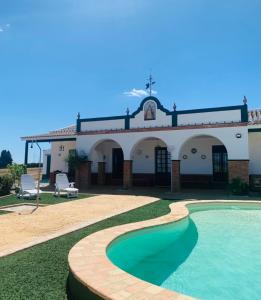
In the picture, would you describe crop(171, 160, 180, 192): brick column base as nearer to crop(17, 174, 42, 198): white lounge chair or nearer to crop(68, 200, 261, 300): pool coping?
crop(17, 174, 42, 198): white lounge chair

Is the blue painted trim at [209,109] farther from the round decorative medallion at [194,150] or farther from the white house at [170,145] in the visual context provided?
the round decorative medallion at [194,150]

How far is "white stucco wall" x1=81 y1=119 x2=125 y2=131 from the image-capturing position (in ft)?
63.1

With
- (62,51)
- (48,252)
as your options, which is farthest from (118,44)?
(48,252)

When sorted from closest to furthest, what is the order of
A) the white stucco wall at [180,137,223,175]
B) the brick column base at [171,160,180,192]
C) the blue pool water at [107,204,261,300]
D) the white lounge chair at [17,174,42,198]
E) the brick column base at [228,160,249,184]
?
the blue pool water at [107,204,261,300] → the white lounge chair at [17,174,42,198] → the brick column base at [228,160,249,184] → the brick column base at [171,160,180,192] → the white stucco wall at [180,137,223,175]

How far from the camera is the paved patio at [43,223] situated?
599cm

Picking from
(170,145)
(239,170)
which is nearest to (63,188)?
(170,145)

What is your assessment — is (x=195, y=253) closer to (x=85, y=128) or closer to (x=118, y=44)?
(x=118, y=44)

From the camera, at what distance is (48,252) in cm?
515

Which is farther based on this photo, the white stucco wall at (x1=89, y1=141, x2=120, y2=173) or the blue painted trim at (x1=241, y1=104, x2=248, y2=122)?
the white stucco wall at (x1=89, y1=141, x2=120, y2=173)

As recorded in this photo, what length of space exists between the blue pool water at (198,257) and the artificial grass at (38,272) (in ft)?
3.40

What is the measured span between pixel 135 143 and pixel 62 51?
7591mm

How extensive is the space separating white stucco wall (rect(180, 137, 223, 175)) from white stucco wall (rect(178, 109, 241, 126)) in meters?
3.04

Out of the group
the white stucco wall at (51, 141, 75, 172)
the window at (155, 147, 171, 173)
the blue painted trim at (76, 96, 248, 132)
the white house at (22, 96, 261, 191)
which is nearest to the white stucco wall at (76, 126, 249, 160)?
the white house at (22, 96, 261, 191)

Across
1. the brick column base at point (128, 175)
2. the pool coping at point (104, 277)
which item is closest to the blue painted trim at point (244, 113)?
the brick column base at point (128, 175)
